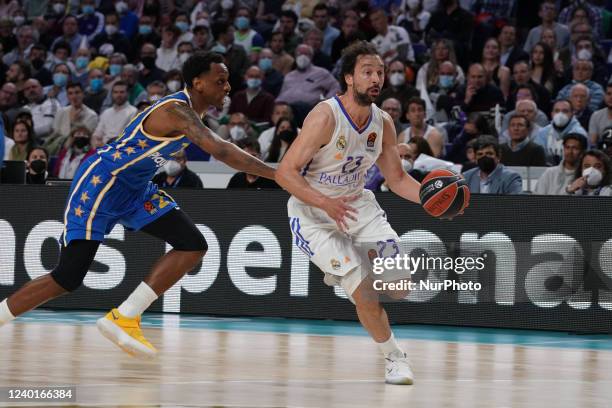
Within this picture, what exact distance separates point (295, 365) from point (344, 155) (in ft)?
5.63

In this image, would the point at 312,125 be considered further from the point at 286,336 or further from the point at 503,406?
the point at 286,336

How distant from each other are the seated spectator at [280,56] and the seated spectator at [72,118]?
2.78 meters

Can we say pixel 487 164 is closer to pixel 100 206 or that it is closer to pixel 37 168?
pixel 37 168

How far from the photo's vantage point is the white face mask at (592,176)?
12.3 metres

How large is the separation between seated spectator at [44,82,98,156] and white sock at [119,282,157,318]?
9.86 meters

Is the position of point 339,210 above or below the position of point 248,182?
below

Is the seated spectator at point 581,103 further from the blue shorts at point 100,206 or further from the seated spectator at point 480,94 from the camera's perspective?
the blue shorts at point 100,206

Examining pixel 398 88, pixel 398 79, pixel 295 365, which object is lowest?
pixel 295 365

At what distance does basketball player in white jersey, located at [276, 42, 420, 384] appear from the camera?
7.81 m

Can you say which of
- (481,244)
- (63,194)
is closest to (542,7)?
(481,244)

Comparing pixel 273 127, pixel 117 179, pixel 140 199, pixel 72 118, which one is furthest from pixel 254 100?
pixel 117 179

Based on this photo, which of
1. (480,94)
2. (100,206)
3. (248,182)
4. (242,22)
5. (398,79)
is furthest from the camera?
(242,22)

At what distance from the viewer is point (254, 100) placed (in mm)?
17328

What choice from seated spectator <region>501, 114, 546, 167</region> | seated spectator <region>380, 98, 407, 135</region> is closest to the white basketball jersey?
seated spectator <region>501, 114, 546, 167</region>
